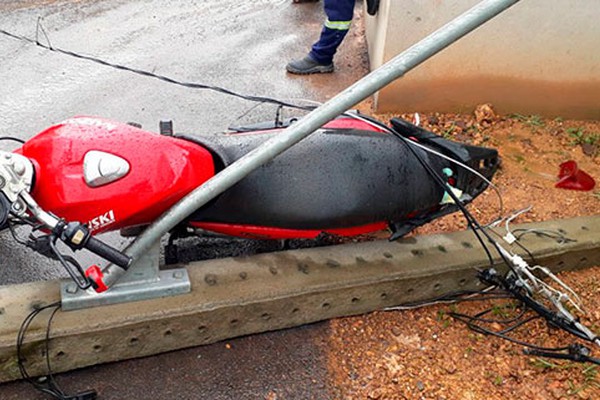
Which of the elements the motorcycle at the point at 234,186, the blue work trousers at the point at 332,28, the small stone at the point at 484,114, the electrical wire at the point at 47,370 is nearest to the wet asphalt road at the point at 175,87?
the electrical wire at the point at 47,370

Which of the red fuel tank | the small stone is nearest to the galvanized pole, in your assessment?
the red fuel tank

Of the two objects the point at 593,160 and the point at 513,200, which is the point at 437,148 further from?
the point at 593,160

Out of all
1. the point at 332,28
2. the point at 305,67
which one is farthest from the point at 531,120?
the point at 305,67

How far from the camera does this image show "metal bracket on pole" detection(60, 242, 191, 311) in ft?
6.55

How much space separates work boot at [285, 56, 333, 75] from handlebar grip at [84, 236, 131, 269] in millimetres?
3073

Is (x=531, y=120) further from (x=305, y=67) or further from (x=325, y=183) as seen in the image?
(x=325, y=183)

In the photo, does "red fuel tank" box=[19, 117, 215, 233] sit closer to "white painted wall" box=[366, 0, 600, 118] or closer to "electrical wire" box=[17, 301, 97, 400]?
"electrical wire" box=[17, 301, 97, 400]

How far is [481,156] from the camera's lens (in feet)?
7.59

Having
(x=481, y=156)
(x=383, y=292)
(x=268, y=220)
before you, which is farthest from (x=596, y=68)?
(x=268, y=220)

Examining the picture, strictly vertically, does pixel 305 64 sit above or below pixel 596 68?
below

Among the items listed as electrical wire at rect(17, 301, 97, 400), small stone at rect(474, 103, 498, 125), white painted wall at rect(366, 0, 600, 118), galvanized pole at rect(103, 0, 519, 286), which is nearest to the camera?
galvanized pole at rect(103, 0, 519, 286)

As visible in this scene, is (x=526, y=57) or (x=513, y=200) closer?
(x=513, y=200)

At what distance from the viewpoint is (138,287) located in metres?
2.06

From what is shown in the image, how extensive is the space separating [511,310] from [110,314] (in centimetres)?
171
